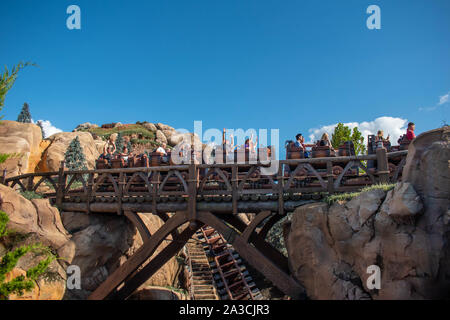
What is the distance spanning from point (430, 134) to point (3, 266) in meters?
7.32

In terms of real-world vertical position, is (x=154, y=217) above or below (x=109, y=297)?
above

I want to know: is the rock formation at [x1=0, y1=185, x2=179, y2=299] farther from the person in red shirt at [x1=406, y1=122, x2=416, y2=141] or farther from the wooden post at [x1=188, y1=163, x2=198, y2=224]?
the person in red shirt at [x1=406, y1=122, x2=416, y2=141]

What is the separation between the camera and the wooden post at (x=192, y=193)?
883 centimetres

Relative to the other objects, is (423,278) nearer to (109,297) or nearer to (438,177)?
(438,177)

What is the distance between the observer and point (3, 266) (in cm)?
496

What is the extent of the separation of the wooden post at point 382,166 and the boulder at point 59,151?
21553 mm

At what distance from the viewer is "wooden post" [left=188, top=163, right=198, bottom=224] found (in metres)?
8.83

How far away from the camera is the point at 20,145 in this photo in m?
22.1

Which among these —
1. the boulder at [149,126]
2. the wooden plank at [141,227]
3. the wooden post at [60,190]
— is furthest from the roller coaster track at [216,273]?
the boulder at [149,126]

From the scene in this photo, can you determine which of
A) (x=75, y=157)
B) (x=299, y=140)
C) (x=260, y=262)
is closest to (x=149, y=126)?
(x=75, y=157)

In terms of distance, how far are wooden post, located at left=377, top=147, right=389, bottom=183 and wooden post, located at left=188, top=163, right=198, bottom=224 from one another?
4547mm

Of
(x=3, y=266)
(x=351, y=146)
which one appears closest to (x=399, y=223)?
(x=351, y=146)

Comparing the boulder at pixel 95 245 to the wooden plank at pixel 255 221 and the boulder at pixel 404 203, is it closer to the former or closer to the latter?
the wooden plank at pixel 255 221

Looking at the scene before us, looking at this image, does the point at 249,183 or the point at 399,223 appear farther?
the point at 249,183
